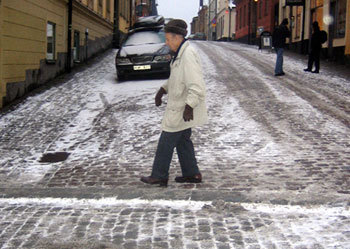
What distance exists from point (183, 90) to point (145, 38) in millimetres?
11159

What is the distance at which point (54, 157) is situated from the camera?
7035mm

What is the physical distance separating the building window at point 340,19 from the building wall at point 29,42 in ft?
34.9

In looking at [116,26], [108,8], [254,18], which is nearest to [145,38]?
[108,8]

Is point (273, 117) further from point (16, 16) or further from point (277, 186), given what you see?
point (16, 16)

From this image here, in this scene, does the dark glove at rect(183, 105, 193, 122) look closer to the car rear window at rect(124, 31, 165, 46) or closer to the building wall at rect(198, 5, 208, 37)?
the car rear window at rect(124, 31, 165, 46)

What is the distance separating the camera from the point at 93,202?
16.0ft

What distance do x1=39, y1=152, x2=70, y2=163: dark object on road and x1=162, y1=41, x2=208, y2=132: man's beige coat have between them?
94.1 inches

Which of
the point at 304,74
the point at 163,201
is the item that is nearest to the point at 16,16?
the point at 163,201

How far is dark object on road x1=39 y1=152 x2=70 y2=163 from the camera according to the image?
22.5ft

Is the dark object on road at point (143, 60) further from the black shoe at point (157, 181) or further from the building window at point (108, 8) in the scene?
the building window at point (108, 8)

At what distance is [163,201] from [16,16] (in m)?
8.35

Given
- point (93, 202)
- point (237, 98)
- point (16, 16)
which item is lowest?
point (93, 202)

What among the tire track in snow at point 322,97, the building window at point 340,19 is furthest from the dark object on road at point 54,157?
the building window at point 340,19

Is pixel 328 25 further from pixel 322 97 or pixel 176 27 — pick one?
pixel 176 27
